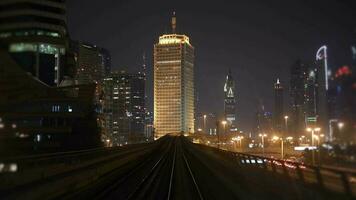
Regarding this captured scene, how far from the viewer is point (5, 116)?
3420 inches

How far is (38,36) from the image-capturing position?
12625 cm

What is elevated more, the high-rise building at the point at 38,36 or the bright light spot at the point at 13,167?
the high-rise building at the point at 38,36

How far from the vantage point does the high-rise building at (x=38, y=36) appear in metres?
115

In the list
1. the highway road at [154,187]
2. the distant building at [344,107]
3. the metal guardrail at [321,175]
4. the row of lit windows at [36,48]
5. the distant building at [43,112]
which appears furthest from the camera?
the row of lit windows at [36,48]

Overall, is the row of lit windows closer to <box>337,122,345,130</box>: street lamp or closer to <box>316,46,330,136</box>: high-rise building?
<box>316,46,330,136</box>: high-rise building

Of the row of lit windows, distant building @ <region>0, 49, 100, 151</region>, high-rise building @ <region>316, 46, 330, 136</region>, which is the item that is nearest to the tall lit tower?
high-rise building @ <region>316, 46, 330, 136</region>

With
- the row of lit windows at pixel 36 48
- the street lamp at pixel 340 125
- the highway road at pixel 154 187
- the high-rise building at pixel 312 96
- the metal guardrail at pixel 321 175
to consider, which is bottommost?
the highway road at pixel 154 187

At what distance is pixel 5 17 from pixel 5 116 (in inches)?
1437

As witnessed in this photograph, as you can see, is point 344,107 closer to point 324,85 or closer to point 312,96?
point 324,85

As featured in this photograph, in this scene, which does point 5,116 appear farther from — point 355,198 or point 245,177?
point 355,198

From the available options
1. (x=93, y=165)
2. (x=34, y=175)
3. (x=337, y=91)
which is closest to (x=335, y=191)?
(x=337, y=91)

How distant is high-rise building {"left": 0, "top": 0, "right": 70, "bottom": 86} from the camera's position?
377ft

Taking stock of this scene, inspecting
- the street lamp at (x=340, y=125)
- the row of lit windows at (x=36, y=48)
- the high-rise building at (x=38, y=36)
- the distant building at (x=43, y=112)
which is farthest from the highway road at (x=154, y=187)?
the row of lit windows at (x=36, y=48)

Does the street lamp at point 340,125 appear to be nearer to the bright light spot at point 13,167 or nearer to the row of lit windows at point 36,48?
the bright light spot at point 13,167
